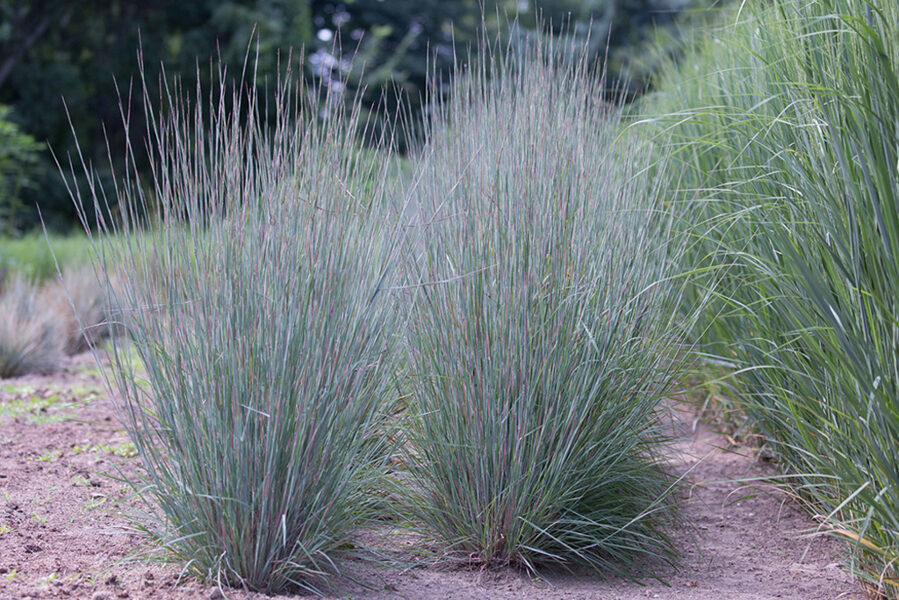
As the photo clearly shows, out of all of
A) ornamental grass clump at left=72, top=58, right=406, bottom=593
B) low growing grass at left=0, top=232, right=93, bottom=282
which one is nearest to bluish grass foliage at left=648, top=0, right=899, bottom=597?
ornamental grass clump at left=72, top=58, right=406, bottom=593

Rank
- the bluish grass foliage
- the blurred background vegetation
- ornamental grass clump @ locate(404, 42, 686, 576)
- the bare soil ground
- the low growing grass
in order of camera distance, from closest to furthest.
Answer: the bluish grass foliage, the bare soil ground, ornamental grass clump @ locate(404, 42, 686, 576), the low growing grass, the blurred background vegetation

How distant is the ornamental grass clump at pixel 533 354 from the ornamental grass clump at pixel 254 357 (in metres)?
0.28

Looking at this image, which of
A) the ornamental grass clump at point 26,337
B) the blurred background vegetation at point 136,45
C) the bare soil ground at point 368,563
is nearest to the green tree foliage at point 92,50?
the blurred background vegetation at point 136,45

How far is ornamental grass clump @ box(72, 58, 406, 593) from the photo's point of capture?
6.73 ft

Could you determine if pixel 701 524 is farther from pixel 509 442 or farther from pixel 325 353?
pixel 325 353

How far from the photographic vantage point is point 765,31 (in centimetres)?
286

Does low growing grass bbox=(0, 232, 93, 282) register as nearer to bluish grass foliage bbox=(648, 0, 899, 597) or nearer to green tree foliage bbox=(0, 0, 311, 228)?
green tree foliage bbox=(0, 0, 311, 228)

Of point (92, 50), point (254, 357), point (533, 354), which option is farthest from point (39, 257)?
point (92, 50)

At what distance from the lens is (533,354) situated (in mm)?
2412

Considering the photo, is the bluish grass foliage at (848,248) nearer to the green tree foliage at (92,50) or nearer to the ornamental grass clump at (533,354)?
the ornamental grass clump at (533,354)

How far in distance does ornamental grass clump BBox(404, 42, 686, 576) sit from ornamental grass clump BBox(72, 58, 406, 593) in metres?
0.28

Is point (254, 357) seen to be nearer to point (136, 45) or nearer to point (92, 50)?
point (136, 45)

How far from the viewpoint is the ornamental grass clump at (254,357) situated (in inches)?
80.8

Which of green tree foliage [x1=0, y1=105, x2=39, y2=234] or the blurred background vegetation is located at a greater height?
the blurred background vegetation
